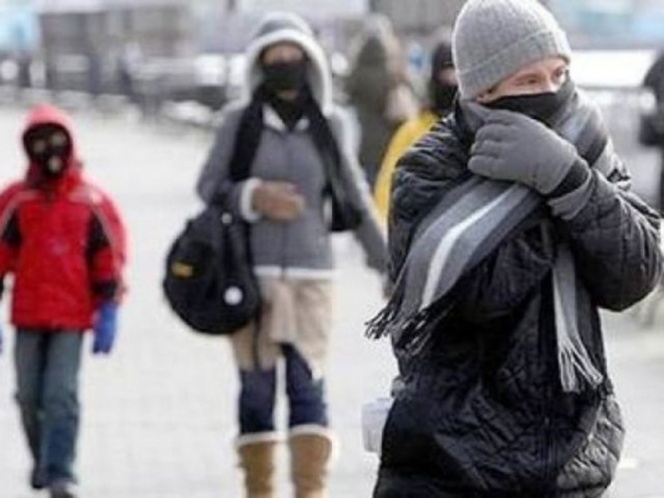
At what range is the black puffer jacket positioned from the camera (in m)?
4.61

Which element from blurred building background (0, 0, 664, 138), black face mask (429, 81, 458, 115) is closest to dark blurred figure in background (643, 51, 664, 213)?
black face mask (429, 81, 458, 115)

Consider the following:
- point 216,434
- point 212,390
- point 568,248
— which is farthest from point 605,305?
point 212,390

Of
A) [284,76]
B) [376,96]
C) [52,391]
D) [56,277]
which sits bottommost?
[376,96]

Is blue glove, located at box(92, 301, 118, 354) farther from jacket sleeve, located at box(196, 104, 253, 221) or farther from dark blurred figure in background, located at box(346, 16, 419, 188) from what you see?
dark blurred figure in background, located at box(346, 16, 419, 188)

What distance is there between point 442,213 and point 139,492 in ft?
15.7

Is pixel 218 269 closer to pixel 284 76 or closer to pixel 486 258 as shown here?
pixel 284 76

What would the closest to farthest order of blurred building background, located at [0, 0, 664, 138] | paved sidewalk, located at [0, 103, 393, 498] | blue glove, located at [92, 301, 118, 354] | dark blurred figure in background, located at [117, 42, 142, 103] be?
blue glove, located at [92, 301, 118, 354] → paved sidewalk, located at [0, 103, 393, 498] → blurred building background, located at [0, 0, 664, 138] → dark blurred figure in background, located at [117, 42, 142, 103]

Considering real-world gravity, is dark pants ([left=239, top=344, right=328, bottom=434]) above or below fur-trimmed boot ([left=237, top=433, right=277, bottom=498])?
above

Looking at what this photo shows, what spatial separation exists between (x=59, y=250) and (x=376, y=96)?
27.9 ft

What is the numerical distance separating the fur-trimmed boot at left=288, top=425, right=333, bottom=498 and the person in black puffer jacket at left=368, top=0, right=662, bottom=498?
138 inches

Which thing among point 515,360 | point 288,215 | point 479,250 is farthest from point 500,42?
point 288,215

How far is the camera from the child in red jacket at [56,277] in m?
Result: 8.52

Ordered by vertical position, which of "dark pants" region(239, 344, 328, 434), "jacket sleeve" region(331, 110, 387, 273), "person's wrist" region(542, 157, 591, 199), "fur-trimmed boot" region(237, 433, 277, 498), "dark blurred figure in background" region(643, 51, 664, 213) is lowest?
"dark blurred figure in background" region(643, 51, 664, 213)

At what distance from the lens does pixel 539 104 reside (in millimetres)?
4645
